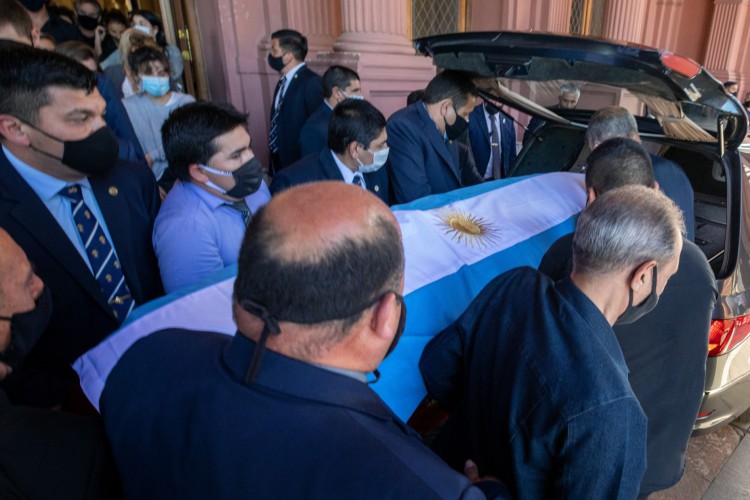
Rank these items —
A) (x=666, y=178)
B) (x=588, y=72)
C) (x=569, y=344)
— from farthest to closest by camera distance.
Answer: (x=666, y=178) < (x=588, y=72) < (x=569, y=344)

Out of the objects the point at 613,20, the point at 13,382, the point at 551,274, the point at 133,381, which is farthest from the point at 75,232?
the point at 613,20

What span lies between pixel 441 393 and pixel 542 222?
4.20 ft

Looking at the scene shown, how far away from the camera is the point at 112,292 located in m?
1.68

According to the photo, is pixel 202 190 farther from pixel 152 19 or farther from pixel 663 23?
pixel 663 23

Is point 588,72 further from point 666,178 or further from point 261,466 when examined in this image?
point 261,466

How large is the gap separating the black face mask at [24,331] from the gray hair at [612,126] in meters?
2.59

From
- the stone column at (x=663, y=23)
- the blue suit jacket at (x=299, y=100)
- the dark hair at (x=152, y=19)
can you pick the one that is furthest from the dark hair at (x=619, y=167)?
the stone column at (x=663, y=23)

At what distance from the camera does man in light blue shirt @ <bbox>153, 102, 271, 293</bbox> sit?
1688 millimetres

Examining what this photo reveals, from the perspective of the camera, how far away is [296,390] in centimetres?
70

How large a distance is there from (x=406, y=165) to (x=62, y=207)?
5.97 feet

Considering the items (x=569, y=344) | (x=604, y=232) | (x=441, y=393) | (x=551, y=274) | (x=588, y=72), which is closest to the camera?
(x=569, y=344)

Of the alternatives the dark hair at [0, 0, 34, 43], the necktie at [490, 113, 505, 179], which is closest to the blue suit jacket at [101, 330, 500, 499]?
the dark hair at [0, 0, 34, 43]

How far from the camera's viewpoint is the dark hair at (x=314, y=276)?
0.72 m

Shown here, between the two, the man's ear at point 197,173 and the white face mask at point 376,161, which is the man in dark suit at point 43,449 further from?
the white face mask at point 376,161
